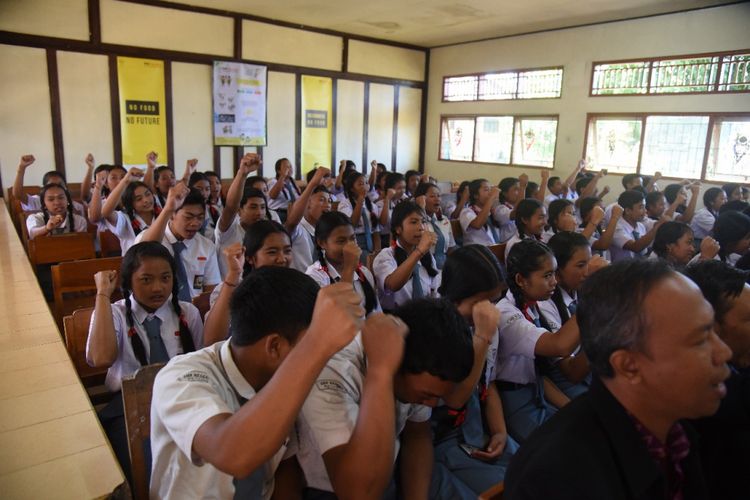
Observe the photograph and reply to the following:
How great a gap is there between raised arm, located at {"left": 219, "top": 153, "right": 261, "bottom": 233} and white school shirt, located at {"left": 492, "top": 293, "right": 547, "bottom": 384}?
85.1 inches

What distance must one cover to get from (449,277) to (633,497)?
4.13ft

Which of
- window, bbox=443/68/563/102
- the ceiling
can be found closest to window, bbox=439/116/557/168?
window, bbox=443/68/563/102

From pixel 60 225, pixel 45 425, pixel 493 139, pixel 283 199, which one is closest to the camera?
pixel 45 425

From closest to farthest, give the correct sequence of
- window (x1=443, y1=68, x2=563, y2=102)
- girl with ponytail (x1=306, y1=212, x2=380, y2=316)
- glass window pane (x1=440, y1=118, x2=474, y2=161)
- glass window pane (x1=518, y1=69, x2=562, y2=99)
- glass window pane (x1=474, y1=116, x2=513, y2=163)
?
girl with ponytail (x1=306, y1=212, x2=380, y2=316), glass window pane (x1=518, y1=69, x2=562, y2=99), window (x1=443, y1=68, x2=563, y2=102), glass window pane (x1=474, y1=116, x2=513, y2=163), glass window pane (x1=440, y1=118, x2=474, y2=161)

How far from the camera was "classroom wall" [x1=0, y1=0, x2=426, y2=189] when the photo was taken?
668 cm

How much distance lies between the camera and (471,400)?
192 cm

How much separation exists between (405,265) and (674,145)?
21.1ft

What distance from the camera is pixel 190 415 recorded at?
105 cm

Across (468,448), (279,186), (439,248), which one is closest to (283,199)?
(279,186)

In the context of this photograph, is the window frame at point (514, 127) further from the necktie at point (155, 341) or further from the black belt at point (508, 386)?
the necktie at point (155, 341)

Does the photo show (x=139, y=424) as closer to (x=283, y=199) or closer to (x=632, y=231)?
(x=632, y=231)

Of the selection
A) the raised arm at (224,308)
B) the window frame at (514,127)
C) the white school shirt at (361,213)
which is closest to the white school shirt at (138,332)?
the raised arm at (224,308)

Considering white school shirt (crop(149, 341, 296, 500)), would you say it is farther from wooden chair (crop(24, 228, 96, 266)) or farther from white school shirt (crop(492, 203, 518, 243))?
white school shirt (crop(492, 203, 518, 243))

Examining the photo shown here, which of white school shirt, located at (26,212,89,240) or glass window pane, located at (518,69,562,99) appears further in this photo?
glass window pane, located at (518,69,562,99)
